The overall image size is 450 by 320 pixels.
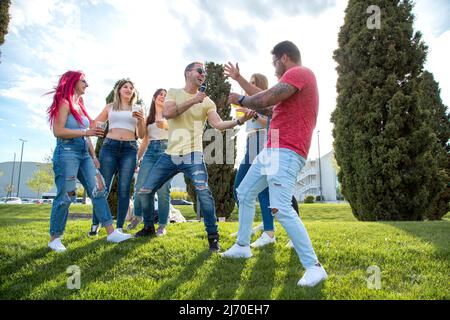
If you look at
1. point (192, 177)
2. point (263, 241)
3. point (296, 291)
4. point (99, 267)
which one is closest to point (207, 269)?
point (296, 291)

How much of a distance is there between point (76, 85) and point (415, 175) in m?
11.7

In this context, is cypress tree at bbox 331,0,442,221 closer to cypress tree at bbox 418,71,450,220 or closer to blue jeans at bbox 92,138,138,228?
cypress tree at bbox 418,71,450,220

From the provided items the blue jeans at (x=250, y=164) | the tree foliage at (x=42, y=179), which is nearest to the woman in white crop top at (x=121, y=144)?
the blue jeans at (x=250, y=164)

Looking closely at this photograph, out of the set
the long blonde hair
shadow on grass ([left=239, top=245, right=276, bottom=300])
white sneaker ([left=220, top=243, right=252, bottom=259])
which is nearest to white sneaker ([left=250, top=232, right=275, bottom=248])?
shadow on grass ([left=239, top=245, right=276, bottom=300])

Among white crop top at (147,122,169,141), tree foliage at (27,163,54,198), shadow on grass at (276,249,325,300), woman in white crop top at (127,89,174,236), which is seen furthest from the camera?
tree foliage at (27,163,54,198)

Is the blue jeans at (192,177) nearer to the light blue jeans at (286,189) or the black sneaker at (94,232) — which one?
the light blue jeans at (286,189)

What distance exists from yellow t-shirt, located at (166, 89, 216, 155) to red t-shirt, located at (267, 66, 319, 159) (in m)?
1.38

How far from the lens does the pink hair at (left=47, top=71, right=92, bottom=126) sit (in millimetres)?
4422

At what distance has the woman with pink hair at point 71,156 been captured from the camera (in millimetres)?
4289

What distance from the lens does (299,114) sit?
129 inches

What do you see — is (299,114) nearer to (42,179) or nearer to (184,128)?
(184,128)

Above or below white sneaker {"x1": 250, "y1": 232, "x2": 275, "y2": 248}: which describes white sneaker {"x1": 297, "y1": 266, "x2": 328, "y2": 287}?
below

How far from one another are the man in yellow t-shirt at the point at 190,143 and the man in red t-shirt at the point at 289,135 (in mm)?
898

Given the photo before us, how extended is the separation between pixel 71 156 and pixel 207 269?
2369mm
